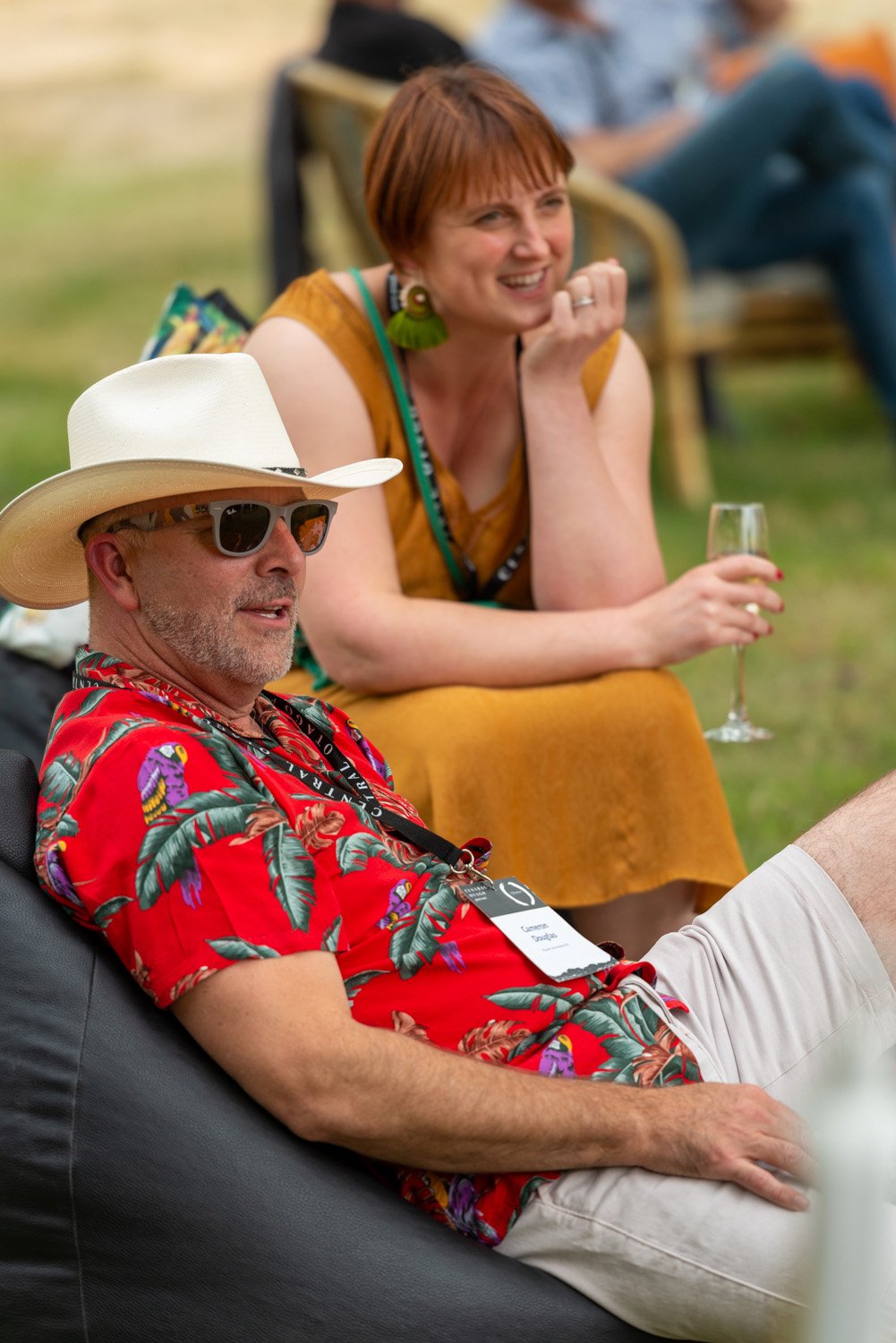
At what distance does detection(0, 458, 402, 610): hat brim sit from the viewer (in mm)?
2242

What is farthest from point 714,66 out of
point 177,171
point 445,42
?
point 177,171

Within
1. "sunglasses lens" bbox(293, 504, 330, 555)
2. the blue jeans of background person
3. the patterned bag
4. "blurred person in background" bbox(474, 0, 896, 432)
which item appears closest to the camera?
"sunglasses lens" bbox(293, 504, 330, 555)

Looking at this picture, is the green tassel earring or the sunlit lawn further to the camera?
the sunlit lawn

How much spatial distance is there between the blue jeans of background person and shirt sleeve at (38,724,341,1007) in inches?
232

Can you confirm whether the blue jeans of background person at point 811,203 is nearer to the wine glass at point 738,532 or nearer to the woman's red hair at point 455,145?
the woman's red hair at point 455,145

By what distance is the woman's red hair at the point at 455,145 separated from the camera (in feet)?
10.5

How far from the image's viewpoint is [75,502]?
7.56 ft

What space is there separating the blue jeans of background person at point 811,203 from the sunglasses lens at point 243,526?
18.1ft

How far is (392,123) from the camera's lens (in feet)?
10.7

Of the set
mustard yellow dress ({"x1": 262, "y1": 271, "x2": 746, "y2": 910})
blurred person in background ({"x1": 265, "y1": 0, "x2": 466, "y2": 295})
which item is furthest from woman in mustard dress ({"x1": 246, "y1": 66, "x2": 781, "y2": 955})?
blurred person in background ({"x1": 265, "y1": 0, "x2": 466, "y2": 295})

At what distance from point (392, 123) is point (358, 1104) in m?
2.02

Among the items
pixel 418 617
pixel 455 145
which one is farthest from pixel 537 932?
pixel 455 145

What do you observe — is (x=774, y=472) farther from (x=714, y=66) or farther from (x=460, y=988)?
(x=460, y=988)

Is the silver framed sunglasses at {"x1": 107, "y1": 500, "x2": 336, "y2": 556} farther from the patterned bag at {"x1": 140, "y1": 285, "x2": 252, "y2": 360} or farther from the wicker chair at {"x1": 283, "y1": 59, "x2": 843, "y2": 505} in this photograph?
the wicker chair at {"x1": 283, "y1": 59, "x2": 843, "y2": 505}
